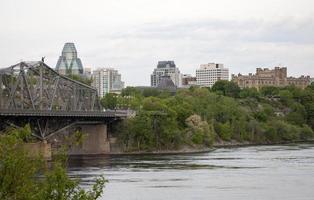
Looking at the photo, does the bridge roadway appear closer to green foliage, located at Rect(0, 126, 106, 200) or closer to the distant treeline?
the distant treeline

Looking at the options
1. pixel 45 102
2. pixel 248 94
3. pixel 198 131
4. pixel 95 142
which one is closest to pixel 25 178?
pixel 45 102

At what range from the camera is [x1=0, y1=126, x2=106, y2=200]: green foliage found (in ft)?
71.5

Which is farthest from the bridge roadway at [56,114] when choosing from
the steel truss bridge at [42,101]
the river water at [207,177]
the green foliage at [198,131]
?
the green foliage at [198,131]

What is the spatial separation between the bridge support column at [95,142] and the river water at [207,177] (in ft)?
47.9

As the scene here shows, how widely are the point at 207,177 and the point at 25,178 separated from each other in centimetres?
4553

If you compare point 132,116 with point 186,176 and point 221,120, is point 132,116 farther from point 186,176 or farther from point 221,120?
point 186,176

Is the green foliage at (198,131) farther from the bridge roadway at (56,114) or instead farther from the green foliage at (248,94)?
the green foliage at (248,94)

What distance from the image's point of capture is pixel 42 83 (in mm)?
102125

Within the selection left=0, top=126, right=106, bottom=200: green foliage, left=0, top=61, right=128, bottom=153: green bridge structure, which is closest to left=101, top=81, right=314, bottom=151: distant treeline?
left=0, top=61, right=128, bottom=153: green bridge structure

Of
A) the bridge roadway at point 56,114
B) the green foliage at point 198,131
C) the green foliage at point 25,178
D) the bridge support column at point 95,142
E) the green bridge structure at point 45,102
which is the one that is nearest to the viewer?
the green foliage at point 25,178

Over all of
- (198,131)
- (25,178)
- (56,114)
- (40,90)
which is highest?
(40,90)

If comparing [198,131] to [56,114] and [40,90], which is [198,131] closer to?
[40,90]

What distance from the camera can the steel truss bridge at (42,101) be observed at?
91.1 meters

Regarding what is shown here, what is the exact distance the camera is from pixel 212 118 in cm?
13625
